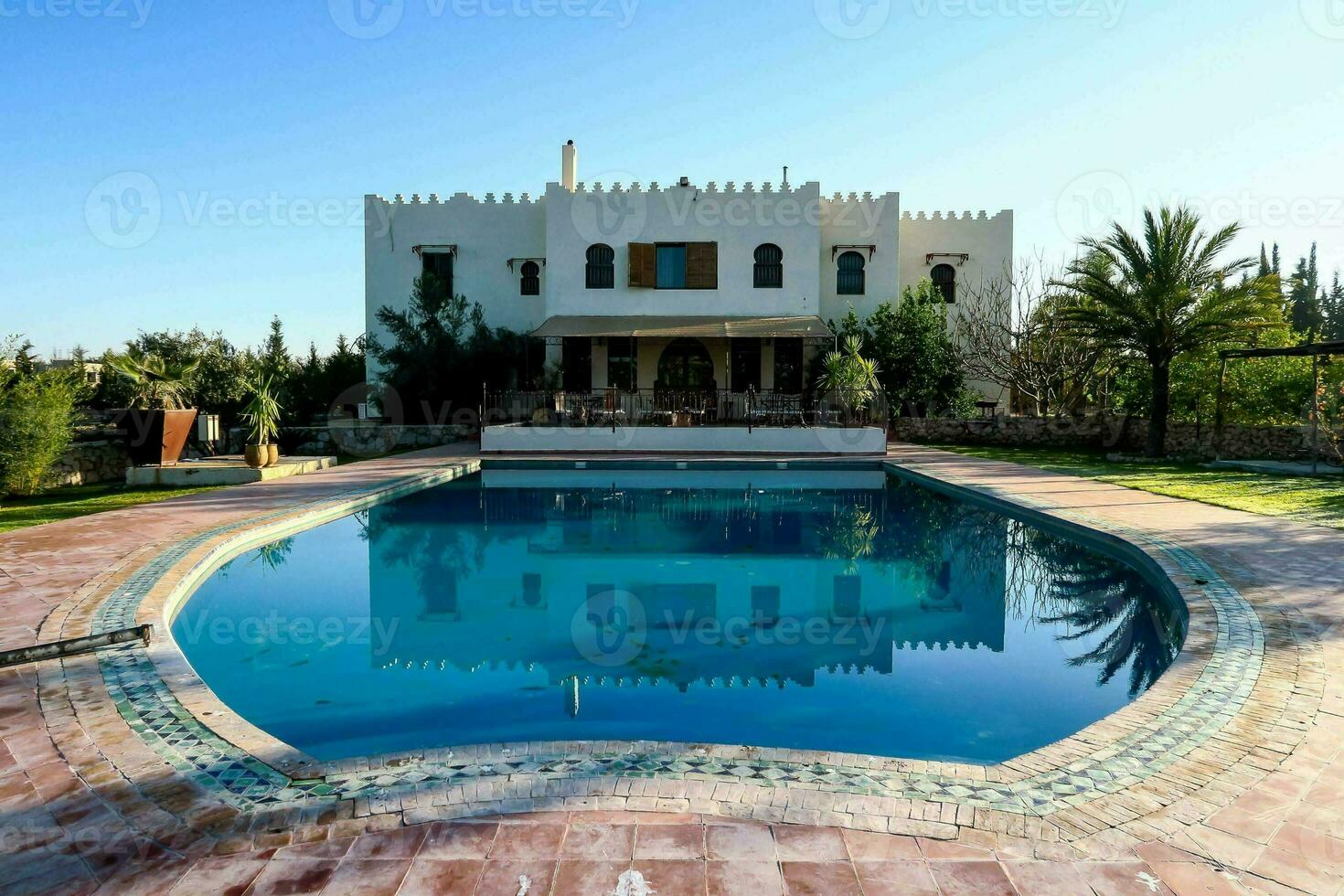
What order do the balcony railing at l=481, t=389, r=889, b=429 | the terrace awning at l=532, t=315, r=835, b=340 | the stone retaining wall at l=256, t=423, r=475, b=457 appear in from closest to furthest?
the balcony railing at l=481, t=389, r=889, b=429 → the terrace awning at l=532, t=315, r=835, b=340 → the stone retaining wall at l=256, t=423, r=475, b=457

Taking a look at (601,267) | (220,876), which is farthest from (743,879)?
(601,267)

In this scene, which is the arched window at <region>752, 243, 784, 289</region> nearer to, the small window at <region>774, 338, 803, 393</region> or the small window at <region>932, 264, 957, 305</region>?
the small window at <region>774, 338, 803, 393</region>

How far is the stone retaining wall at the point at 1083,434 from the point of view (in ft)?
54.2

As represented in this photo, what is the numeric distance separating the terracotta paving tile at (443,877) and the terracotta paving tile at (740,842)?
2.21 feet

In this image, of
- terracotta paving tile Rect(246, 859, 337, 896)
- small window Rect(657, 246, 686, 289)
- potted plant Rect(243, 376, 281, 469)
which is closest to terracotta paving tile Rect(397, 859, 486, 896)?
terracotta paving tile Rect(246, 859, 337, 896)

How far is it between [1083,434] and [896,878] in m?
20.4

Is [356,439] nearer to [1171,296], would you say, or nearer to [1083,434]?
[1083,434]

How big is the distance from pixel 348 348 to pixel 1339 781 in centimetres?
2793

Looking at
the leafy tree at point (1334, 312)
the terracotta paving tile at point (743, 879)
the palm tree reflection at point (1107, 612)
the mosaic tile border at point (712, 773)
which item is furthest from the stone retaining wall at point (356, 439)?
the leafy tree at point (1334, 312)

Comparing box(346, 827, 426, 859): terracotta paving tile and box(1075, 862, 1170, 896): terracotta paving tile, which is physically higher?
box(1075, 862, 1170, 896): terracotta paving tile

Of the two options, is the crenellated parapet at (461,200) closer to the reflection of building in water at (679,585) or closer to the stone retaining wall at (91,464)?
the stone retaining wall at (91,464)

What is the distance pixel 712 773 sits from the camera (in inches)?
128

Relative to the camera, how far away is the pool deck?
8.21 ft

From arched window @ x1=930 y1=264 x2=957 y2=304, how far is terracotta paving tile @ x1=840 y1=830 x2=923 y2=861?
2211 cm
